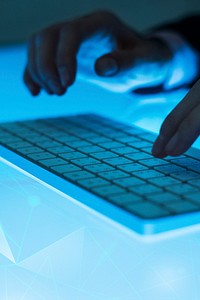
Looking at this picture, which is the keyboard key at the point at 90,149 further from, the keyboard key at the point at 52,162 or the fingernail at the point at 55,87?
the fingernail at the point at 55,87

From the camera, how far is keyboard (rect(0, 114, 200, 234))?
525mm

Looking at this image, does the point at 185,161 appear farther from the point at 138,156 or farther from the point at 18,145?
the point at 18,145

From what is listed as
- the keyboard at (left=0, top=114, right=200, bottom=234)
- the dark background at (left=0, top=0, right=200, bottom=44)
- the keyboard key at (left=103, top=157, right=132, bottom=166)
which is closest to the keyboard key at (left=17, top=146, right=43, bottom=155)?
the keyboard at (left=0, top=114, right=200, bottom=234)

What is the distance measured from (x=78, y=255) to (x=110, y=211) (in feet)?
0.17

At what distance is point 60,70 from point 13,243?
509mm

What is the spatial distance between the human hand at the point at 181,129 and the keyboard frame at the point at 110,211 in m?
0.13

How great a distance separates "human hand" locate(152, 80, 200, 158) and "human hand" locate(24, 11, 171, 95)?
34cm

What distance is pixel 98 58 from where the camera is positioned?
1032 mm

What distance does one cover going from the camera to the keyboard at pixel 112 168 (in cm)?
53

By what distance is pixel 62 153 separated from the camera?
Result: 2.37 ft

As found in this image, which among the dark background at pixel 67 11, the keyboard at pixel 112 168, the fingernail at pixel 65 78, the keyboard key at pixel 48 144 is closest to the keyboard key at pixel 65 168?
the keyboard at pixel 112 168

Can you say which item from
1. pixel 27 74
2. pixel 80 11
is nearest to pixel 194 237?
pixel 27 74

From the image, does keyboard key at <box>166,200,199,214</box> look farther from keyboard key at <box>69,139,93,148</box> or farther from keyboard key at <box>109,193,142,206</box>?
keyboard key at <box>69,139,93,148</box>

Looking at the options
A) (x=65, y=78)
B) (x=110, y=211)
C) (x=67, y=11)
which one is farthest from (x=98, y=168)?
(x=67, y=11)
